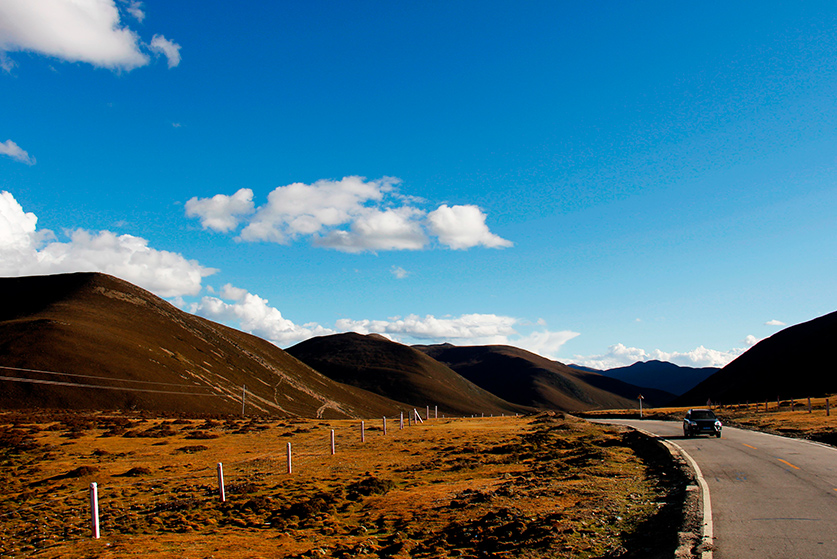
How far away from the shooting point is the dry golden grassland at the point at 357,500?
505 inches

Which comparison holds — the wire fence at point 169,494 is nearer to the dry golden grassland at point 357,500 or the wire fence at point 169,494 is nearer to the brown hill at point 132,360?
the dry golden grassland at point 357,500

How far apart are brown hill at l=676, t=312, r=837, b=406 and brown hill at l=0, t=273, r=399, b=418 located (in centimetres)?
11366

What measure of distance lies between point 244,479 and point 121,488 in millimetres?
5356

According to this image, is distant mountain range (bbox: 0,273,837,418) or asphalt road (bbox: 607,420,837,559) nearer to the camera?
asphalt road (bbox: 607,420,837,559)

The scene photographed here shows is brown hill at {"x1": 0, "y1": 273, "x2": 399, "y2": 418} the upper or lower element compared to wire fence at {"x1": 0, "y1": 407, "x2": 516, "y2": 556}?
upper

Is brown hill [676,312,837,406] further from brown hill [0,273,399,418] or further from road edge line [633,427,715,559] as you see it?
road edge line [633,427,715,559]

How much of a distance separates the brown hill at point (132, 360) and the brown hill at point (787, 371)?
114 m

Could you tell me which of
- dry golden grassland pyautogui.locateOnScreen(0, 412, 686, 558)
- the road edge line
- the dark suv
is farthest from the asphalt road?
the dark suv

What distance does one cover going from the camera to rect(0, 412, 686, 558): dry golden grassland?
12820 millimetres

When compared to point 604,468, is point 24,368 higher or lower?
higher

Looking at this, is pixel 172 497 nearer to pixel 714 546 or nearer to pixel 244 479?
pixel 244 479

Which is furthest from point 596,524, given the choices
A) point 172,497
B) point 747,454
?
point 172,497

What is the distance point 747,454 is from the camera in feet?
74.5

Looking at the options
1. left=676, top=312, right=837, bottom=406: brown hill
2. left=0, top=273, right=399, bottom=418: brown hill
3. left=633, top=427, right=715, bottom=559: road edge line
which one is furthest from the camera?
left=676, top=312, right=837, bottom=406: brown hill
